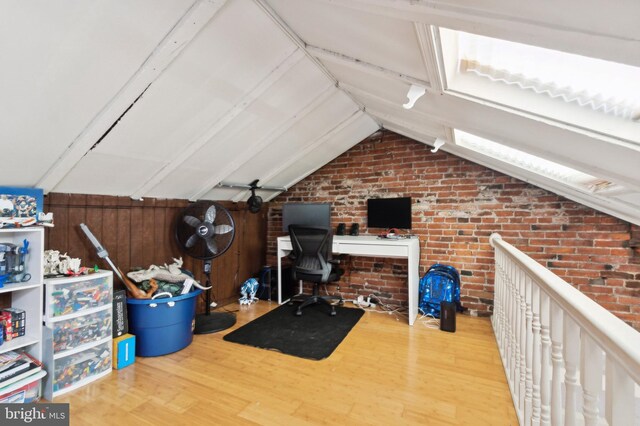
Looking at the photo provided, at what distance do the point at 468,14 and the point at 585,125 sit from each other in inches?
29.1

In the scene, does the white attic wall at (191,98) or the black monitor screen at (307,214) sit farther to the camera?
the black monitor screen at (307,214)

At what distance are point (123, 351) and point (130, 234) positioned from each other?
1.02 metres

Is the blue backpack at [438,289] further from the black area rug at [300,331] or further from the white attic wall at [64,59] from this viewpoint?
the white attic wall at [64,59]

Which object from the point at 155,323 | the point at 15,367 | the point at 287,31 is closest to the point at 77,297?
the point at 15,367

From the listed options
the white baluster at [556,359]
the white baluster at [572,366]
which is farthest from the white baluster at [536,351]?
the white baluster at [572,366]

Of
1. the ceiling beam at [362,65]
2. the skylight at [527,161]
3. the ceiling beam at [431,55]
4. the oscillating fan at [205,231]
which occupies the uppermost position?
the ceiling beam at [362,65]

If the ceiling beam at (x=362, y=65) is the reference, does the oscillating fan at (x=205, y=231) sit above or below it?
below

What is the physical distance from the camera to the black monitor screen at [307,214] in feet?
12.9

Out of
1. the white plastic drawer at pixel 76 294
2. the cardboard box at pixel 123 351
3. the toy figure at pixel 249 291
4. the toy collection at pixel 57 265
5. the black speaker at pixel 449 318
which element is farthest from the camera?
the toy figure at pixel 249 291

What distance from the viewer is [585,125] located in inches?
45.9

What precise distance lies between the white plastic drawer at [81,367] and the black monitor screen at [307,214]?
2.40m

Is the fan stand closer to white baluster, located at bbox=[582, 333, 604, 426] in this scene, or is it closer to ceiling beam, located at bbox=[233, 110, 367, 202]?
ceiling beam, located at bbox=[233, 110, 367, 202]

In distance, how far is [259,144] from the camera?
2893mm

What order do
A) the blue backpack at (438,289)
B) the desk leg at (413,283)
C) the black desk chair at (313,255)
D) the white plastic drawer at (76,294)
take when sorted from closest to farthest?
the white plastic drawer at (76,294) < the desk leg at (413,283) < the black desk chair at (313,255) < the blue backpack at (438,289)
